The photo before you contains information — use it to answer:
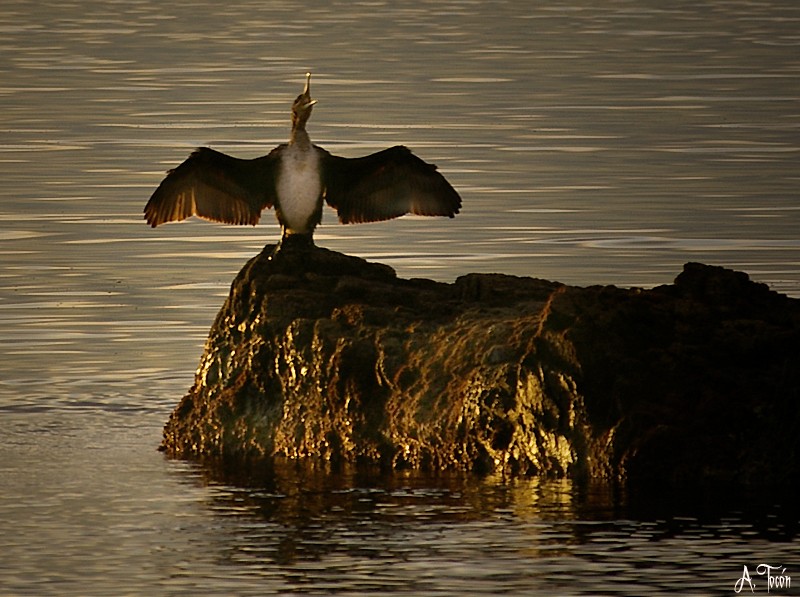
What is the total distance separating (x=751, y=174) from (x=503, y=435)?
57.1ft

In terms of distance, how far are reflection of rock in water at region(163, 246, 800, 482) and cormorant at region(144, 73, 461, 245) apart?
0.78 meters

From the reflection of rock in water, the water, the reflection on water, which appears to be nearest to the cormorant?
the reflection of rock in water

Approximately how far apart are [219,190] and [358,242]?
9254 millimetres

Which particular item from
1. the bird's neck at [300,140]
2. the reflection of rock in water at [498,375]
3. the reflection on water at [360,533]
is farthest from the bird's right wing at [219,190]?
the reflection on water at [360,533]

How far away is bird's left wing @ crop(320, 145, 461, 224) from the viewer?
1789 centimetres

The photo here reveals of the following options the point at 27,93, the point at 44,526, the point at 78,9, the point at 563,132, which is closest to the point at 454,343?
the point at 44,526

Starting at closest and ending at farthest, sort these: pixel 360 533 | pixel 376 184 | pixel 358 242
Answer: pixel 360 533 → pixel 376 184 → pixel 358 242

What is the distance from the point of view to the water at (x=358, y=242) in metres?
13.5

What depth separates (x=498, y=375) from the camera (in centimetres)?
1521

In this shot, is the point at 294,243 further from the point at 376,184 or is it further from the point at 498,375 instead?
the point at 498,375

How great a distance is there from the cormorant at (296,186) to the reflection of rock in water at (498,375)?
2.57 feet

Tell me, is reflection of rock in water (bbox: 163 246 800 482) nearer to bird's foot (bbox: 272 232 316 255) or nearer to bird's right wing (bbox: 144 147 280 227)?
bird's foot (bbox: 272 232 316 255)

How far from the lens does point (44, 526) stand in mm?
14367

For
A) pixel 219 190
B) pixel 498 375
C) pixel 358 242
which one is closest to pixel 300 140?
pixel 219 190
